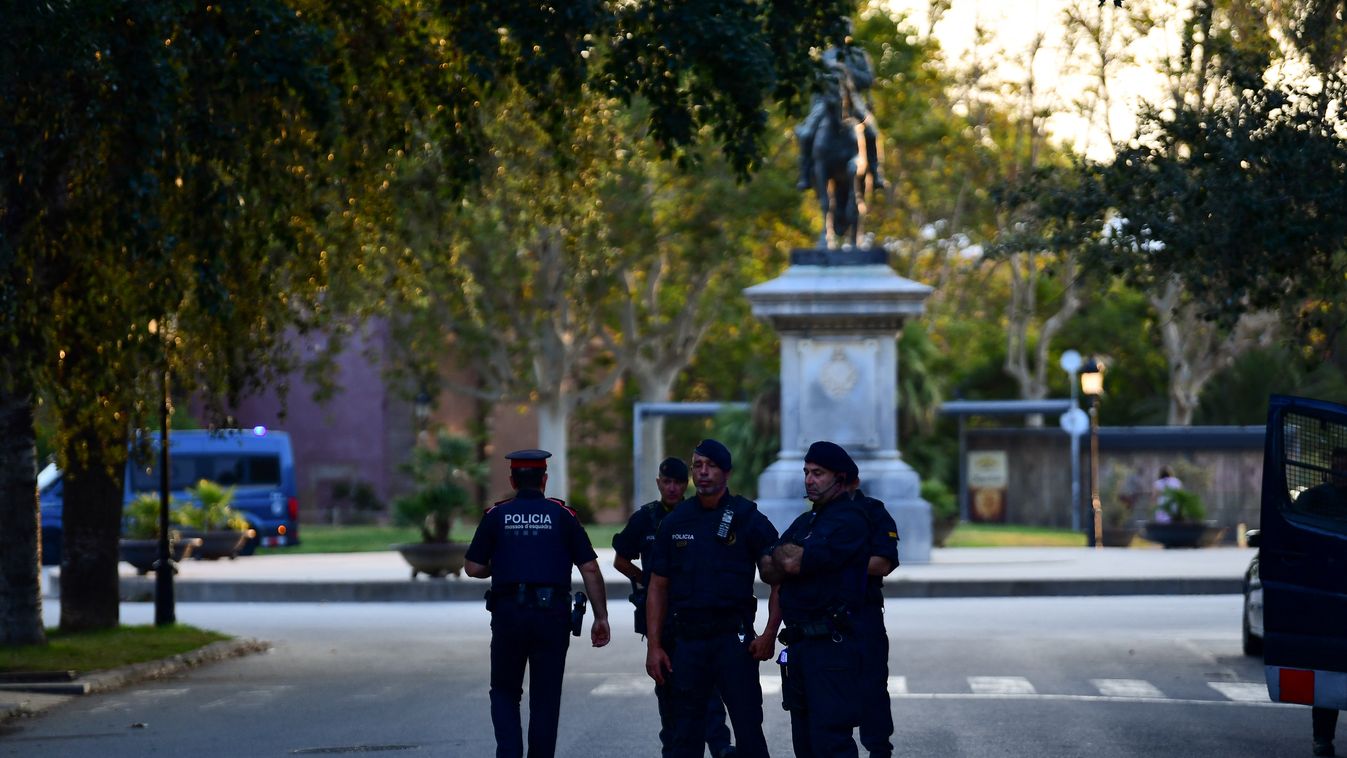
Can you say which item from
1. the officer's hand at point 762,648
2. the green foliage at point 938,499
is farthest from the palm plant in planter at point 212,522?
the officer's hand at point 762,648

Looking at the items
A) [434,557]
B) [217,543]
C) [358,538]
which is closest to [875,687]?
[434,557]

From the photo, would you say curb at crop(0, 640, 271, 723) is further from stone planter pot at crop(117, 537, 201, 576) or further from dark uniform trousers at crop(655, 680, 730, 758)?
stone planter pot at crop(117, 537, 201, 576)

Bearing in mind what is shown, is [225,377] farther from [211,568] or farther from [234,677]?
[211,568]

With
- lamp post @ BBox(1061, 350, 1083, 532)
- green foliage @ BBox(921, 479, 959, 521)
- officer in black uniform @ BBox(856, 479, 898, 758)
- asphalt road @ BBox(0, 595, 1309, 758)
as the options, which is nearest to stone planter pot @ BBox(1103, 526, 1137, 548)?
lamp post @ BBox(1061, 350, 1083, 532)

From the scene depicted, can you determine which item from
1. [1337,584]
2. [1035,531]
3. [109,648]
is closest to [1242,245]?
[1337,584]

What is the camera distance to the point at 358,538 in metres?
56.4

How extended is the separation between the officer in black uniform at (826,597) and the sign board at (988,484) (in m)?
48.7

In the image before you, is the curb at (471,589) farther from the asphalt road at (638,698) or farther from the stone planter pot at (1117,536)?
the stone planter pot at (1117,536)

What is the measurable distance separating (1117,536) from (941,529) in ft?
20.4

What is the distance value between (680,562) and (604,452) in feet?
207

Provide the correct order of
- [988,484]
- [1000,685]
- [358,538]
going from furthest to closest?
[988,484] < [358,538] < [1000,685]

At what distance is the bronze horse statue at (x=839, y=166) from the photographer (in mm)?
32906

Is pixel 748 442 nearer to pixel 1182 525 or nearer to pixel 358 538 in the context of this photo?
pixel 1182 525

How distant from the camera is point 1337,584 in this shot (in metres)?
13.5
